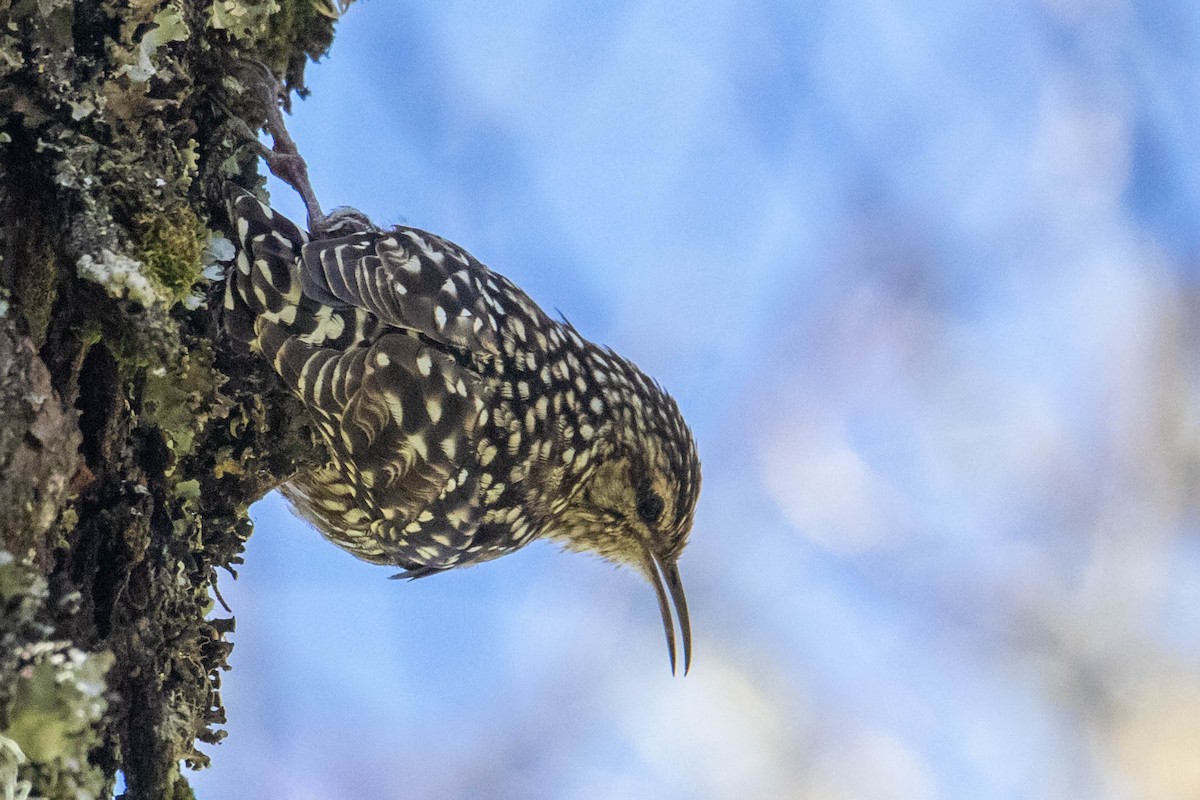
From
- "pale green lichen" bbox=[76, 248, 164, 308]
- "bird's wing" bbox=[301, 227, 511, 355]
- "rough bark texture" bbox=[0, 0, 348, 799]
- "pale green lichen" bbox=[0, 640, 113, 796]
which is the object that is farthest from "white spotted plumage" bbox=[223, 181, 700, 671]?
"pale green lichen" bbox=[0, 640, 113, 796]

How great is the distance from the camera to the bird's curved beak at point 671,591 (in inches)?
128

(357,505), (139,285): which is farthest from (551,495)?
(139,285)

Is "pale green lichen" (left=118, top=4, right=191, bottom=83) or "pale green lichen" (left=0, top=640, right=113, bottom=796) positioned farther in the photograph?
"pale green lichen" (left=118, top=4, right=191, bottom=83)

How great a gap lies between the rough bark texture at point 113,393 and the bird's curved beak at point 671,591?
1.37m

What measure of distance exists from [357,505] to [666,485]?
34.8 inches

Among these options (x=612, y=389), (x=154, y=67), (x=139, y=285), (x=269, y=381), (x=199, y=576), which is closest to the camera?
(x=139, y=285)

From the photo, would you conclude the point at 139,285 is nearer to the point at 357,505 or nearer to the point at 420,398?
the point at 420,398

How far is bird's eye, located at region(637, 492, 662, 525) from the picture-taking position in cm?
315

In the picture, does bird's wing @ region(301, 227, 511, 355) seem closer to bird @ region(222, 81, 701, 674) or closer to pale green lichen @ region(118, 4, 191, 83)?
bird @ region(222, 81, 701, 674)

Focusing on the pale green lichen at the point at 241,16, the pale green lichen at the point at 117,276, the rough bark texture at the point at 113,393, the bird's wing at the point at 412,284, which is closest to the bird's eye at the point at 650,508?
the bird's wing at the point at 412,284

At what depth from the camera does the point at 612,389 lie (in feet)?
9.83

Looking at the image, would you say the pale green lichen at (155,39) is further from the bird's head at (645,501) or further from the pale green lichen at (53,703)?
the bird's head at (645,501)

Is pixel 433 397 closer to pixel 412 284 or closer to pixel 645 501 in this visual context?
pixel 412 284

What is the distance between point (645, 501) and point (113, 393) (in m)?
1.67
